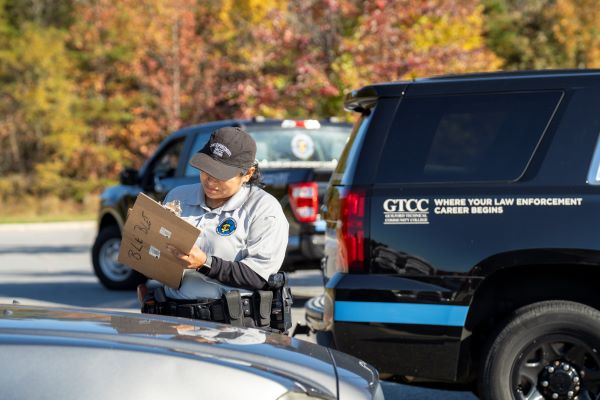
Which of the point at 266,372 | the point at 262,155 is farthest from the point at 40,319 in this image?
the point at 262,155

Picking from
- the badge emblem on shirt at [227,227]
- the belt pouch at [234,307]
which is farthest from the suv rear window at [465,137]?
the belt pouch at [234,307]

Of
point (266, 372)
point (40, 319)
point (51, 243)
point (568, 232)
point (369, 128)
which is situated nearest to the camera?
point (266, 372)

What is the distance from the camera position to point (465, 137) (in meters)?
6.00

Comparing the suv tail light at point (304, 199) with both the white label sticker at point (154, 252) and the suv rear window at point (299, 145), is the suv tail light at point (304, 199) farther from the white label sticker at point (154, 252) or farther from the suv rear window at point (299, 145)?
the white label sticker at point (154, 252)

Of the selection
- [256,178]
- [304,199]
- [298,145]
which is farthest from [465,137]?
[298,145]

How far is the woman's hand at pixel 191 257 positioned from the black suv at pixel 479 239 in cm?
123

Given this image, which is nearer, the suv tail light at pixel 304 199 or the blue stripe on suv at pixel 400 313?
the blue stripe on suv at pixel 400 313

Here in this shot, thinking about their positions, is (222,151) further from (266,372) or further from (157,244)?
(266,372)

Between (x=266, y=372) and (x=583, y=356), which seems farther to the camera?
(x=583, y=356)

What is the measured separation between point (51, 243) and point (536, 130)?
1917cm

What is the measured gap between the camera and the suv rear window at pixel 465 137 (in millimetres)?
5910

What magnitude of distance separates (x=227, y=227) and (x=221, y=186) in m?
0.18

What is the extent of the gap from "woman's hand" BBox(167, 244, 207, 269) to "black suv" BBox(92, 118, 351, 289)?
18.7 feet

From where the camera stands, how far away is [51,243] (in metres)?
24.0
